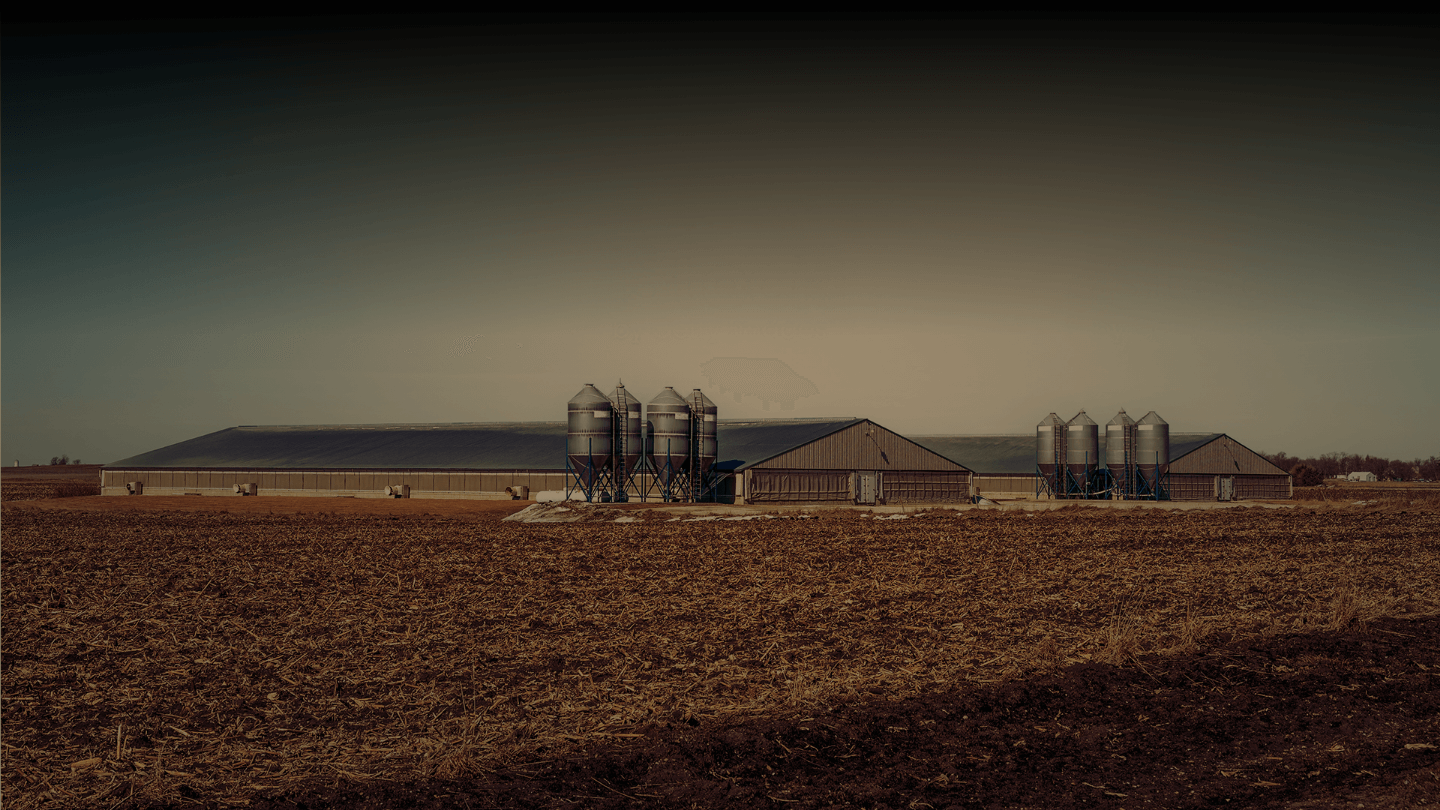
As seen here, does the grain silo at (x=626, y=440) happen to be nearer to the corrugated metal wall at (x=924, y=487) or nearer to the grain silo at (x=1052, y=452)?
the corrugated metal wall at (x=924, y=487)

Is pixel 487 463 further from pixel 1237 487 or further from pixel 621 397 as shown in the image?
pixel 1237 487

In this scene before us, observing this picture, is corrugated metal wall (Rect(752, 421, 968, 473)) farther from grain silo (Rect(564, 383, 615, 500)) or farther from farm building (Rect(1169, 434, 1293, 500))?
farm building (Rect(1169, 434, 1293, 500))

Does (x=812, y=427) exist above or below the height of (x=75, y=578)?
above

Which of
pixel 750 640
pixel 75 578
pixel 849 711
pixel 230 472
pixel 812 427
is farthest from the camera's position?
pixel 230 472

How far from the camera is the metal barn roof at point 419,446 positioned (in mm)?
75500

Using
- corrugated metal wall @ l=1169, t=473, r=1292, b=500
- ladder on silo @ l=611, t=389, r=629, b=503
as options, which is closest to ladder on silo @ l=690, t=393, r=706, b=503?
ladder on silo @ l=611, t=389, r=629, b=503

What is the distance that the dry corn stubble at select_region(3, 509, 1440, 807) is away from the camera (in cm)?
984

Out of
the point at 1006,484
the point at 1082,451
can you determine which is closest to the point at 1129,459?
the point at 1082,451

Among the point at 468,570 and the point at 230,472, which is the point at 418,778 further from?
the point at 230,472

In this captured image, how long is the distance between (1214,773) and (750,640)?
7.07 m

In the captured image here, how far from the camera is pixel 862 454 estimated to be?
67.1 metres

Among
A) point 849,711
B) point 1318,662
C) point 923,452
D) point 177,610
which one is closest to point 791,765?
point 849,711

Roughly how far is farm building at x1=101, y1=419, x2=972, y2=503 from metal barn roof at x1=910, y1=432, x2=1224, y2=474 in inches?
620

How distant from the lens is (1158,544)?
30828 millimetres
